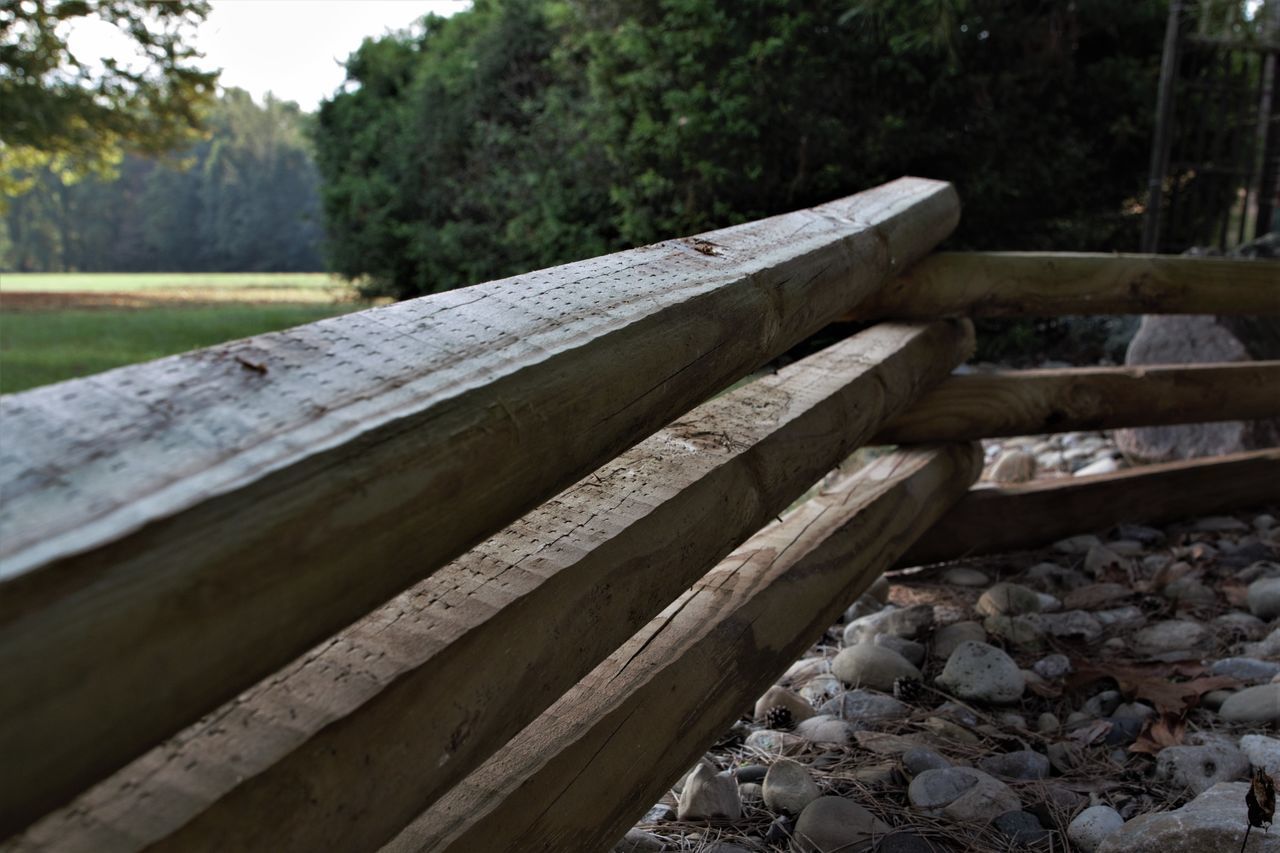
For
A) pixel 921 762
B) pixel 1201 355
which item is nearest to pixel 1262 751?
pixel 921 762

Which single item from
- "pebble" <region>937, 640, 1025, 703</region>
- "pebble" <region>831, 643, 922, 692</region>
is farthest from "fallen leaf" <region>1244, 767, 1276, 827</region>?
"pebble" <region>831, 643, 922, 692</region>

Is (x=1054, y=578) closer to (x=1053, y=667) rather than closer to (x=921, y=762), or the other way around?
(x=1053, y=667)

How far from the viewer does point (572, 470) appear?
1.17m

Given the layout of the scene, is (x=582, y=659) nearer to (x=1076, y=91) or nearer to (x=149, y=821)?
(x=149, y=821)

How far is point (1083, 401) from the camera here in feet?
10.6

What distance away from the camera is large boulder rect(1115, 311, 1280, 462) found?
167 inches

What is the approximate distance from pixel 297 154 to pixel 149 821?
4929cm

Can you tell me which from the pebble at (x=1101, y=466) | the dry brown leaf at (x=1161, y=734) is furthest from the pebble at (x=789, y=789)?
the pebble at (x=1101, y=466)

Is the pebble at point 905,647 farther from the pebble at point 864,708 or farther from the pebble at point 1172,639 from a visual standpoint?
the pebble at point 1172,639

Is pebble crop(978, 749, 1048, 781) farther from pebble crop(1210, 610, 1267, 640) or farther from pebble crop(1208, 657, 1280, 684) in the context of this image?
pebble crop(1210, 610, 1267, 640)

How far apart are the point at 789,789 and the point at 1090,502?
2.05 m

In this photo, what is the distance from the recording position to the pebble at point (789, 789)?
192 centimetres

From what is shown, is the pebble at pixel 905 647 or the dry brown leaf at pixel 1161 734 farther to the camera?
the pebble at pixel 905 647

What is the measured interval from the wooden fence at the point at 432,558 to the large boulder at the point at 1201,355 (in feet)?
9.07
